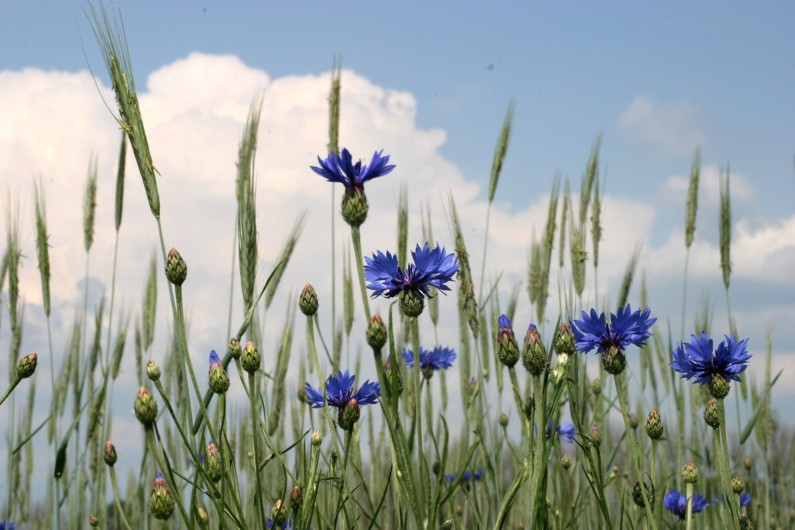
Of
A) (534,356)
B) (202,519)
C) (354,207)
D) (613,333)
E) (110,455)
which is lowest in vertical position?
(202,519)

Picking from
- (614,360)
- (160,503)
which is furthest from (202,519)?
(614,360)

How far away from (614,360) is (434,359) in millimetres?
1071

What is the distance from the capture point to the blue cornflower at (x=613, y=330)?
1556 mm

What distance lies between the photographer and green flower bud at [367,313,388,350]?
1262mm

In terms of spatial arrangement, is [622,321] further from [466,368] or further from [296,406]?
[296,406]

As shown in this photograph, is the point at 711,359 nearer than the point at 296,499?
No

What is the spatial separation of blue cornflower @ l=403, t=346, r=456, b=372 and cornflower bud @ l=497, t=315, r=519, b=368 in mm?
1129

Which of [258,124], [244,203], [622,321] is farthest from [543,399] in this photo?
[258,124]

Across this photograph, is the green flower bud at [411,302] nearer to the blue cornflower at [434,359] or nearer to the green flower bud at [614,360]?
the green flower bud at [614,360]

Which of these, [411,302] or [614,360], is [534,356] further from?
[614,360]

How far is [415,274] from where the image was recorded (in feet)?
4.40

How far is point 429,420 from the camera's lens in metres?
2.07

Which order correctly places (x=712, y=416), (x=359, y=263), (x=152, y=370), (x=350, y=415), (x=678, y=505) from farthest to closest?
(x=678, y=505) < (x=712, y=416) < (x=350, y=415) < (x=152, y=370) < (x=359, y=263)

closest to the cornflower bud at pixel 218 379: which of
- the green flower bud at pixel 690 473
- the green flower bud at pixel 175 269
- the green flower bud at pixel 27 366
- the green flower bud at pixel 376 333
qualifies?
the green flower bud at pixel 175 269
